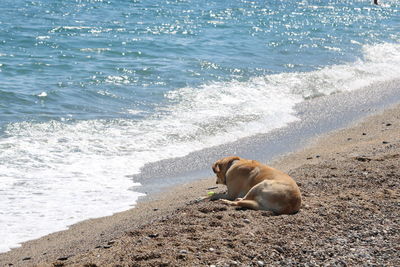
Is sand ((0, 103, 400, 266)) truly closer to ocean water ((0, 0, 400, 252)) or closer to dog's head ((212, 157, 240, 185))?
dog's head ((212, 157, 240, 185))

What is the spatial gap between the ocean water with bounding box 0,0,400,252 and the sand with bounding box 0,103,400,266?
34.2 inches

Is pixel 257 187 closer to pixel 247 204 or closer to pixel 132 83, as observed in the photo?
pixel 247 204

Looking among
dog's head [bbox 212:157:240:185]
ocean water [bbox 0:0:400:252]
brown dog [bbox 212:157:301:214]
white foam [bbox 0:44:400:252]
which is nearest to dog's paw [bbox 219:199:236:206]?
brown dog [bbox 212:157:301:214]

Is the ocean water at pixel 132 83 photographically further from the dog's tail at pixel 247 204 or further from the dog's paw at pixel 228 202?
the dog's tail at pixel 247 204

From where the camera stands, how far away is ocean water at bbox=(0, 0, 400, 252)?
973 centimetres

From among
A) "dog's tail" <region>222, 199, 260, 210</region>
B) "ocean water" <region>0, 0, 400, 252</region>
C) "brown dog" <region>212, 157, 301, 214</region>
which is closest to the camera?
"brown dog" <region>212, 157, 301, 214</region>

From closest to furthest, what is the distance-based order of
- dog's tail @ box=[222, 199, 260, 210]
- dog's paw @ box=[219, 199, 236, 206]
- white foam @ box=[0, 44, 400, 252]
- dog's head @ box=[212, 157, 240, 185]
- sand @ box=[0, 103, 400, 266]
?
sand @ box=[0, 103, 400, 266]
dog's tail @ box=[222, 199, 260, 210]
dog's paw @ box=[219, 199, 236, 206]
dog's head @ box=[212, 157, 240, 185]
white foam @ box=[0, 44, 400, 252]

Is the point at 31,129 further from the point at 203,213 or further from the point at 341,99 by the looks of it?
the point at 341,99

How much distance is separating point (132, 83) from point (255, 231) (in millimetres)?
11681

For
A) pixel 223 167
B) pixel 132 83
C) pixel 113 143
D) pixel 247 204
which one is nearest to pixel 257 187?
pixel 247 204

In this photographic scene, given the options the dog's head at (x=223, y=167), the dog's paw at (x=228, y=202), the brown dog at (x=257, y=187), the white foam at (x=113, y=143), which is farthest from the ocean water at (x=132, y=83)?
the dog's paw at (x=228, y=202)

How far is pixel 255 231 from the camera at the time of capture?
614cm

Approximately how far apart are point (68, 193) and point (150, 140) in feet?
10.1

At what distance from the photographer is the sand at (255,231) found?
219 inches
